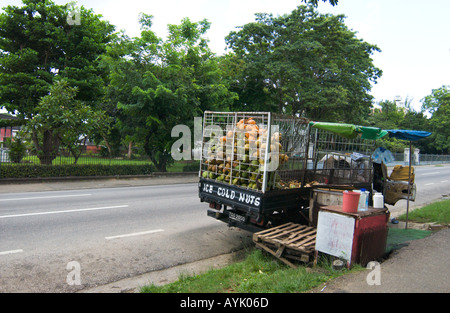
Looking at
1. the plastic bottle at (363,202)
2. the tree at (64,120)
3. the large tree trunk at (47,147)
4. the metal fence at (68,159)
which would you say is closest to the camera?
the plastic bottle at (363,202)

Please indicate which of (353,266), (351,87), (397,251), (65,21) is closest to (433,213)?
(397,251)

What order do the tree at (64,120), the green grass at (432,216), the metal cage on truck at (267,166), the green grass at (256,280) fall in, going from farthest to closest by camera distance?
the tree at (64,120), the green grass at (432,216), the metal cage on truck at (267,166), the green grass at (256,280)

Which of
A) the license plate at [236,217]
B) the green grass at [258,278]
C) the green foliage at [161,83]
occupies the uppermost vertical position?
the green foliage at [161,83]

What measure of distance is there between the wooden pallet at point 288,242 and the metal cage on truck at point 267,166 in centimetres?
35

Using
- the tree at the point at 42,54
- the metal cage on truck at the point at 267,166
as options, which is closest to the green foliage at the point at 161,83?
the tree at the point at 42,54

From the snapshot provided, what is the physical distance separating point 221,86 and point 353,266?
1765 cm

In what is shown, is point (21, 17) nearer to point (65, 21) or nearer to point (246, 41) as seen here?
point (65, 21)

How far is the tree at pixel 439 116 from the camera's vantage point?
60969 mm

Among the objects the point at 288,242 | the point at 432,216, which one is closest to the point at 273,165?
the point at 288,242

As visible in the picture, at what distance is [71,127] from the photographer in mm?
17219

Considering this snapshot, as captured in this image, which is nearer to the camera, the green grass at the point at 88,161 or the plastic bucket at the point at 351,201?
the plastic bucket at the point at 351,201

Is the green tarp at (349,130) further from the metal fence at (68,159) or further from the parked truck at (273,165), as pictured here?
the metal fence at (68,159)

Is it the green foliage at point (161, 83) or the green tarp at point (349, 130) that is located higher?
the green foliage at point (161, 83)

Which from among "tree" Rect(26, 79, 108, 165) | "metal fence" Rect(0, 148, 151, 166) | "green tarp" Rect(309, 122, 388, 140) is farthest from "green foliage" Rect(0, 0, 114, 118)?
"green tarp" Rect(309, 122, 388, 140)
